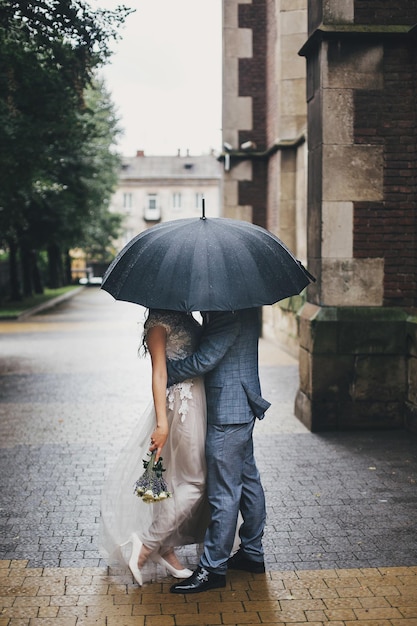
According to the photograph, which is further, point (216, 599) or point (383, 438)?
point (383, 438)

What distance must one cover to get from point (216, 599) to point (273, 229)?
14.3 meters

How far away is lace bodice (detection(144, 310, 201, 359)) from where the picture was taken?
4.65m

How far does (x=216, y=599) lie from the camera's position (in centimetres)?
456

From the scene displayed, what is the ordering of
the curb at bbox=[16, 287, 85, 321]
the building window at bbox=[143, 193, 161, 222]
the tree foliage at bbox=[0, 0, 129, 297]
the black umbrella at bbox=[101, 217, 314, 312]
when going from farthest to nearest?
the building window at bbox=[143, 193, 161, 222] → the curb at bbox=[16, 287, 85, 321] → the tree foliage at bbox=[0, 0, 129, 297] → the black umbrella at bbox=[101, 217, 314, 312]

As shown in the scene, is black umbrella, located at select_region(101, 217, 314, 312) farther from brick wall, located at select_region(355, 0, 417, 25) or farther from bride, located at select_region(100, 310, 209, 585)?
brick wall, located at select_region(355, 0, 417, 25)

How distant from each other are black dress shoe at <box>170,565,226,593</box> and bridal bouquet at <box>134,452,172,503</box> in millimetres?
479

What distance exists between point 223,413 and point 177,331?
524 millimetres

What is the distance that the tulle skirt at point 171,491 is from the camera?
186 inches

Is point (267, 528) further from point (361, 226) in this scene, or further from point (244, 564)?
point (361, 226)

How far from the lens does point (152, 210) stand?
85625 mm

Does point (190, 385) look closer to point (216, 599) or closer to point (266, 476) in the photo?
point (216, 599)

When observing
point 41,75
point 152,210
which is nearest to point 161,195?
point 152,210

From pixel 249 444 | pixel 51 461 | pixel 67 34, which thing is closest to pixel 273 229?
pixel 67 34

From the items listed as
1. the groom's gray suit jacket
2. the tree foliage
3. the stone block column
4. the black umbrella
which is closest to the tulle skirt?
the groom's gray suit jacket
